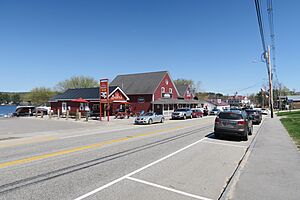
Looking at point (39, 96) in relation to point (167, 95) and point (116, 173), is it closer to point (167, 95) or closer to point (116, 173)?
point (167, 95)

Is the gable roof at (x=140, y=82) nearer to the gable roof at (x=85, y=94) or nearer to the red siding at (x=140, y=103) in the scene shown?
the red siding at (x=140, y=103)

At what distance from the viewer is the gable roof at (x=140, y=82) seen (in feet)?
155

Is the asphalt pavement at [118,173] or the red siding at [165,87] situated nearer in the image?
the asphalt pavement at [118,173]

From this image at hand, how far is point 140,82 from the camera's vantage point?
50750 millimetres

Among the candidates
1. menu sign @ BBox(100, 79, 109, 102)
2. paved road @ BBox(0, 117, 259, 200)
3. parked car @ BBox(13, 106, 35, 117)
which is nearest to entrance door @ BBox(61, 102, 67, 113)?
parked car @ BBox(13, 106, 35, 117)

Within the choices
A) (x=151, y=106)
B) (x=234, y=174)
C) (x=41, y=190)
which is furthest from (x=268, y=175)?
(x=151, y=106)

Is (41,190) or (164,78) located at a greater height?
(164,78)

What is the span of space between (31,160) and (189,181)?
5470mm

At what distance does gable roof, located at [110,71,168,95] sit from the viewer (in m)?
47.3

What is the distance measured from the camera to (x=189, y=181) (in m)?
6.16

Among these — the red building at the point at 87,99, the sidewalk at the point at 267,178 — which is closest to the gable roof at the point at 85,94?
the red building at the point at 87,99

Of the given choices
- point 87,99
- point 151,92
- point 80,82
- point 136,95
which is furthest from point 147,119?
point 80,82

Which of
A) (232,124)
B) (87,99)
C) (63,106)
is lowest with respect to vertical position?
(232,124)

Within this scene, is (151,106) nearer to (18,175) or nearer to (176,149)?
(176,149)
